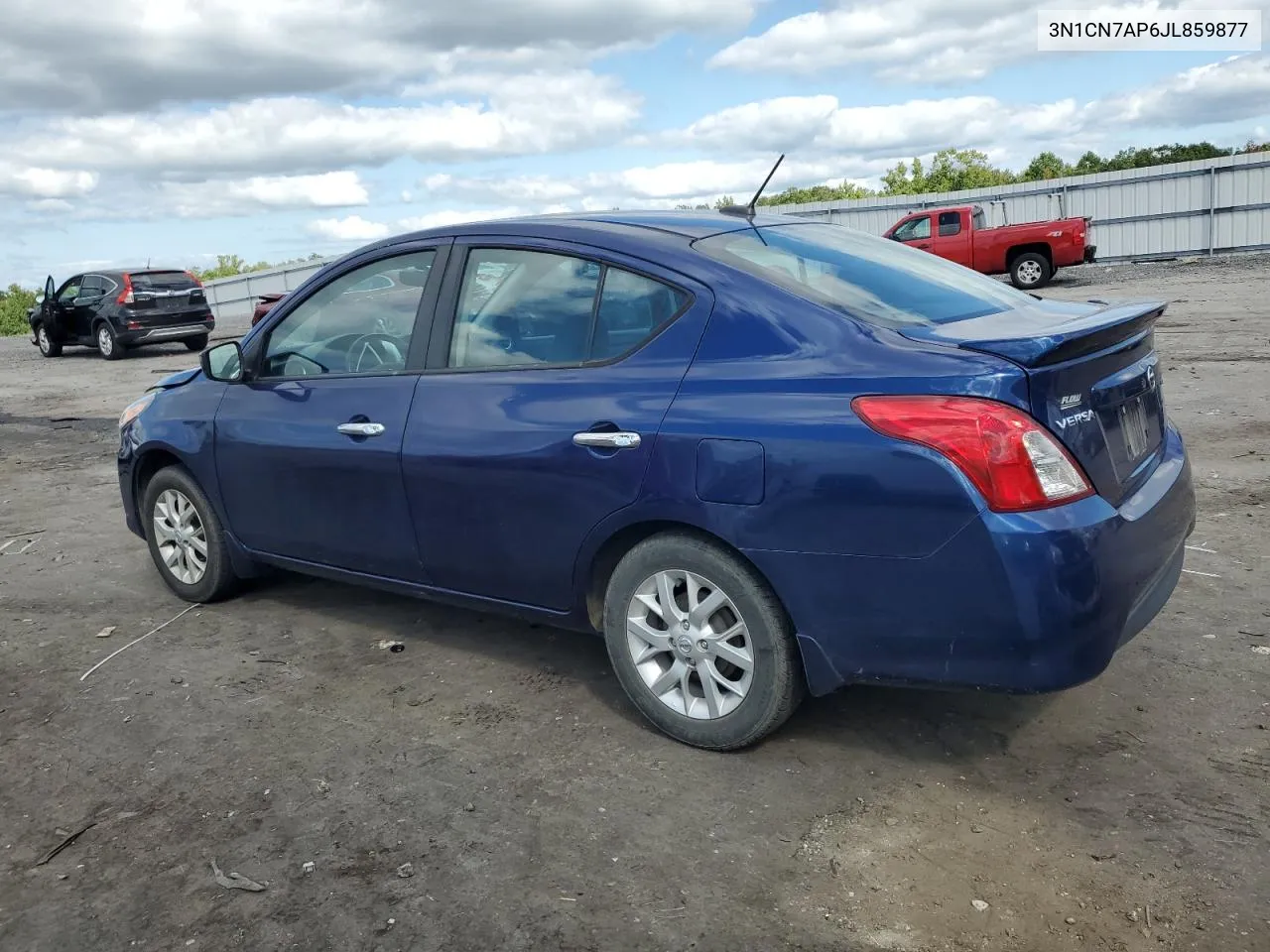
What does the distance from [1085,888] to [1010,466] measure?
3.48 feet

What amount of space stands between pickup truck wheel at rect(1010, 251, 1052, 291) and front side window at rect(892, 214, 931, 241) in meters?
1.99

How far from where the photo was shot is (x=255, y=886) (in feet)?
9.90

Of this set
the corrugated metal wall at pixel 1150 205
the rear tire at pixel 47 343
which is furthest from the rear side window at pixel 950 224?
the rear tire at pixel 47 343

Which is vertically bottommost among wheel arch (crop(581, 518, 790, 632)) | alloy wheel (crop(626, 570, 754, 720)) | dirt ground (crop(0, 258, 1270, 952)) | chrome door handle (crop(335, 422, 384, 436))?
dirt ground (crop(0, 258, 1270, 952))

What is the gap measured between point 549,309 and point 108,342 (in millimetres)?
19577

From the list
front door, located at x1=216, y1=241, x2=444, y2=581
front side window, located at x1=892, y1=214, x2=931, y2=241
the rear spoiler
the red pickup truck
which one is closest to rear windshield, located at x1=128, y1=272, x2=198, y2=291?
the red pickup truck

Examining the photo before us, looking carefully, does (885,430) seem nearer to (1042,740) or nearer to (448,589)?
(1042,740)

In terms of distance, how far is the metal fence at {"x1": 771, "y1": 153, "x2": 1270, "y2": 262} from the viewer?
27406mm

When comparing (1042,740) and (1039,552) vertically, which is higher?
(1039,552)

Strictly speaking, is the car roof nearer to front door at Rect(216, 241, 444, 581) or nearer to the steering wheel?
front door at Rect(216, 241, 444, 581)

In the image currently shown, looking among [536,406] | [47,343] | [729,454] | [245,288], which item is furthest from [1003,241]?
[245,288]

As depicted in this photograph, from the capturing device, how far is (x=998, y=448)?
2.98 meters

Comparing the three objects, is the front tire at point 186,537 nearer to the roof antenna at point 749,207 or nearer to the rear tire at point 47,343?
the roof antenna at point 749,207

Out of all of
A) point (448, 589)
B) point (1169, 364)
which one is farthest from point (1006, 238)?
point (448, 589)
